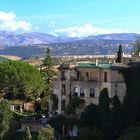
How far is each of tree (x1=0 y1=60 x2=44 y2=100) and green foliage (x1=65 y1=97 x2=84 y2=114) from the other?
20284 mm

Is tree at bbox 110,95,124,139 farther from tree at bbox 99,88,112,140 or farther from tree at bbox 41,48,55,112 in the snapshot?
tree at bbox 41,48,55,112

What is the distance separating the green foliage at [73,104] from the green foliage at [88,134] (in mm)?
6783

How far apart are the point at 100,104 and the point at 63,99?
8855 mm

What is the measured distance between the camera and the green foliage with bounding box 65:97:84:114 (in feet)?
190

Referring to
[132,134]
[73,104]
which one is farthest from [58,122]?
[132,134]

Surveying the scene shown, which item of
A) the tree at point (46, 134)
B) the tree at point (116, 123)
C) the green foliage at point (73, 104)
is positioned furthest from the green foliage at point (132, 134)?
the green foliage at point (73, 104)

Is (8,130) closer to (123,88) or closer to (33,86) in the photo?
(123,88)

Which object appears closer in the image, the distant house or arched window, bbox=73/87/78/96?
the distant house

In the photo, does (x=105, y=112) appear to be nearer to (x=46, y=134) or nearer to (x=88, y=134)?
(x=88, y=134)

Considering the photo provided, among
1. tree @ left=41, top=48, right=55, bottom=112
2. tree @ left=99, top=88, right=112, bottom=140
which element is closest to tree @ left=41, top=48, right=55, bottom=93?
tree @ left=41, top=48, right=55, bottom=112

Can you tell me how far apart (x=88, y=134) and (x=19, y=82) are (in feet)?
98.2

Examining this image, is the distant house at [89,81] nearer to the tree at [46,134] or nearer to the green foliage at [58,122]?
the green foliage at [58,122]

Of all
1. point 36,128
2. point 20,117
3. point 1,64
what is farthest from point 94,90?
point 1,64

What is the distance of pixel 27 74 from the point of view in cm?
7856
